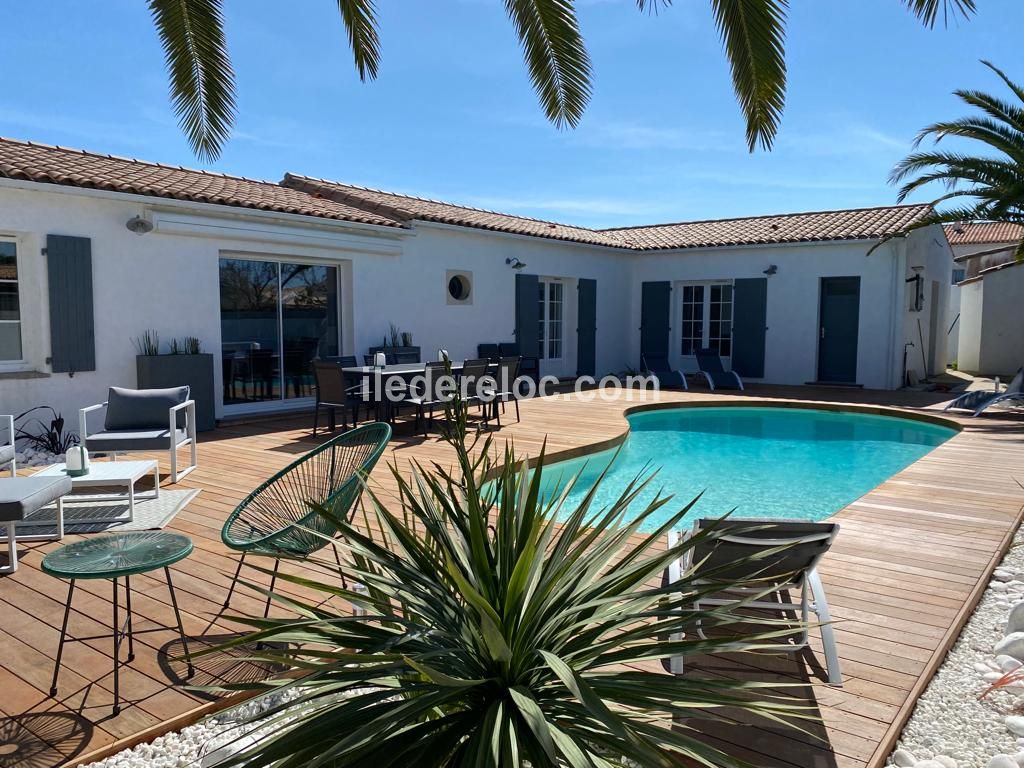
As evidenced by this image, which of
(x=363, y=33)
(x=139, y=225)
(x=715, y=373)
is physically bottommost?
(x=715, y=373)

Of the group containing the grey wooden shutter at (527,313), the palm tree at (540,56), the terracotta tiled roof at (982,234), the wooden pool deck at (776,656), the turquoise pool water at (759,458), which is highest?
the terracotta tiled roof at (982,234)

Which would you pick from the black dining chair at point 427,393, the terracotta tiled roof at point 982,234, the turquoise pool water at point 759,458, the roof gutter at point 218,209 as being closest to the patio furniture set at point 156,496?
the turquoise pool water at point 759,458

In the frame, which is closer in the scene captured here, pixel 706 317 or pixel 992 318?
pixel 706 317

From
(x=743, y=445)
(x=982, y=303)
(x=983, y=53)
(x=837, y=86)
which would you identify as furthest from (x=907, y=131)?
(x=982, y=303)

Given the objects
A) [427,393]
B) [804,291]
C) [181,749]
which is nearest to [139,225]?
[427,393]

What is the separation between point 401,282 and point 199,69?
6950 millimetres

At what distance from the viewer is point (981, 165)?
10.9 m

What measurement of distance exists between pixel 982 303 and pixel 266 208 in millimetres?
16921

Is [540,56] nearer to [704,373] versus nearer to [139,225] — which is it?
[139,225]

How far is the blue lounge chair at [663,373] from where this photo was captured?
14.1 meters

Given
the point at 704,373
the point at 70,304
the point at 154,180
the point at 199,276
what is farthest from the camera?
the point at 704,373

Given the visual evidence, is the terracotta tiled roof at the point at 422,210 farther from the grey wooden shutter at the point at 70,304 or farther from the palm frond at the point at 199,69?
the palm frond at the point at 199,69

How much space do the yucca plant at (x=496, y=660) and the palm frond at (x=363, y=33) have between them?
152 inches

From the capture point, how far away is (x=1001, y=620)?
3.60m
